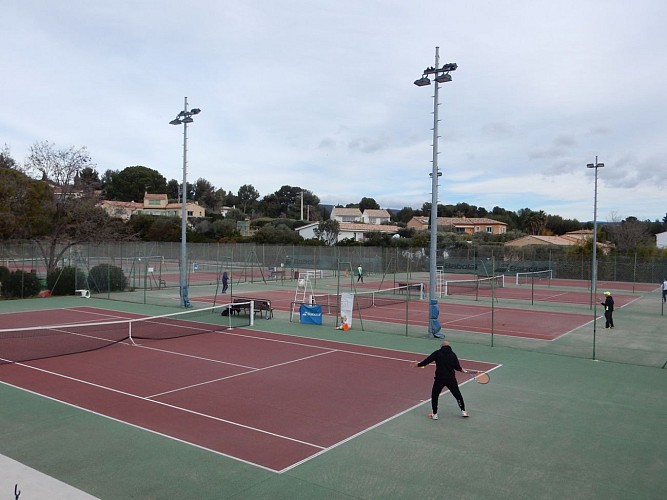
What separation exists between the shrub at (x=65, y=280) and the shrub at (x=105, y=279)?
544 millimetres

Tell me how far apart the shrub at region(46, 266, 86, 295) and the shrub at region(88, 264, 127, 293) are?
0.54 m

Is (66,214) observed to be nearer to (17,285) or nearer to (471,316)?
(17,285)

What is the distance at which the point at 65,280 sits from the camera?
119 feet

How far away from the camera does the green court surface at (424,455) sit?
8086 millimetres

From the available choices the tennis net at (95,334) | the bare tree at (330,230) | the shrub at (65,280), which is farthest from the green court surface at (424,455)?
the bare tree at (330,230)

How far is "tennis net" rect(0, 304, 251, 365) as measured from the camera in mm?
17938

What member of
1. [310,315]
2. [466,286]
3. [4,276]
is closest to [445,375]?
[310,315]

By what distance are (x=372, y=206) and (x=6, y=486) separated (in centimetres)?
18238

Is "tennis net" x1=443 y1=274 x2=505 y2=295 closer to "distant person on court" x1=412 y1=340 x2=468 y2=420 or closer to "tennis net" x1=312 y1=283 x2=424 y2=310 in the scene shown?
"tennis net" x1=312 y1=283 x2=424 y2=310

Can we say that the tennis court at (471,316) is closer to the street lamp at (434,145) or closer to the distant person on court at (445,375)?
the street lamp at (434,145)

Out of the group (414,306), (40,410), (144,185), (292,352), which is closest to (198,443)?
(40,410)

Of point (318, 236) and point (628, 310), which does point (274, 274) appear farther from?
point (318, 236)

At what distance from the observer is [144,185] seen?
5364 inches

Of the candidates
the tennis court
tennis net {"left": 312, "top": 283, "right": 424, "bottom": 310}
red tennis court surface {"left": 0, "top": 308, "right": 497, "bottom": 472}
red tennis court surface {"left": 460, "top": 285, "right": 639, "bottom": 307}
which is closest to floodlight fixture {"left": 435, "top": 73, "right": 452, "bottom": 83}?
the tennis court
